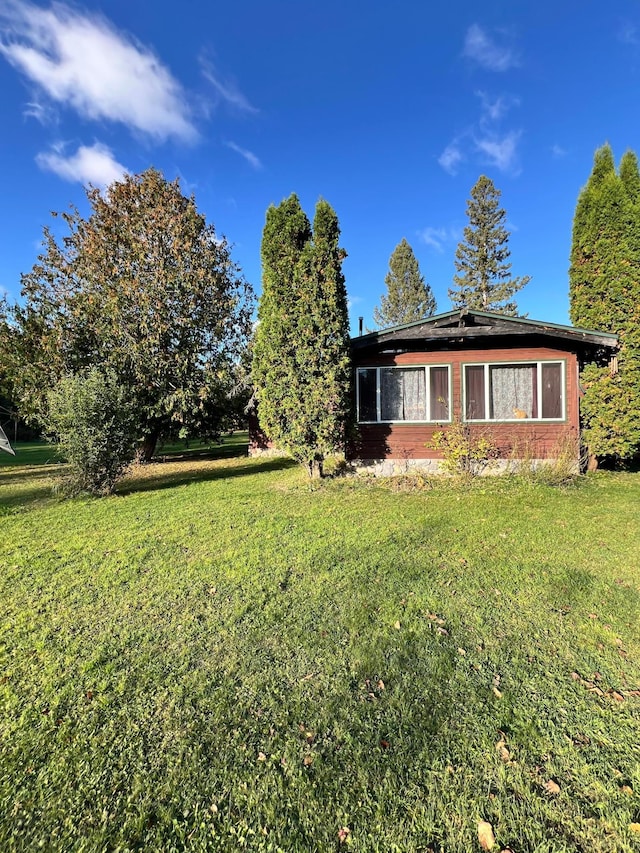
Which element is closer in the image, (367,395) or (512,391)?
(512,391)

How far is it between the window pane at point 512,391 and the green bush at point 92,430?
8429 millimetres

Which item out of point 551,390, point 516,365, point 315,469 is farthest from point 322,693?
point 551,390

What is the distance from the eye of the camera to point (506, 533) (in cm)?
534

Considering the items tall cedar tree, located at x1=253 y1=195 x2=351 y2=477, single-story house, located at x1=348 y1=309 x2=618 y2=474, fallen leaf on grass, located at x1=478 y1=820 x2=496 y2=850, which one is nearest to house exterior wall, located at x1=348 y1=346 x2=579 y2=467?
single-story house, located at x1=348 y1=309 x2=618 y2=474

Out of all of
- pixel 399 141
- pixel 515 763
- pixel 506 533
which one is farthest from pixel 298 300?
pixel 399 141

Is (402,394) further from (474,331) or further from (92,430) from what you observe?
(92,430)

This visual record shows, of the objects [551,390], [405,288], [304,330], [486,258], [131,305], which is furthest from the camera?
[405,288]

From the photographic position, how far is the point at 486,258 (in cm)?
3516

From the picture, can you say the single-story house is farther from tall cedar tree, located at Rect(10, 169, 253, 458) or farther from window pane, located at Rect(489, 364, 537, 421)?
tall cedar tree, located at Rect(10, 169, 253, 458)

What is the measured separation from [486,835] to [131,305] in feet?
47.0

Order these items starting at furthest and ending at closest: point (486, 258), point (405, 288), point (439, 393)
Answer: point (405, 288)
point (486, 258)
point (439, 393)

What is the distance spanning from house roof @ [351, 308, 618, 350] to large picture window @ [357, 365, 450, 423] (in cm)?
74

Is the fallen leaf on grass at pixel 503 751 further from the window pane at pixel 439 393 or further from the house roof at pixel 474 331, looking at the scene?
the window pane at pixel 439 393

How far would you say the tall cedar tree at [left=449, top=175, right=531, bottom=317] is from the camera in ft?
113
